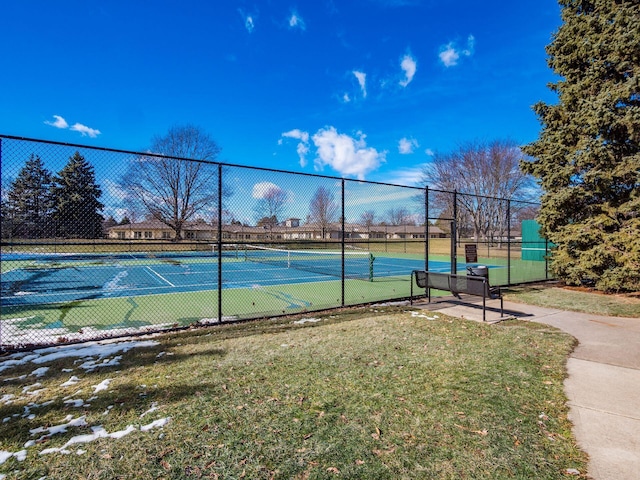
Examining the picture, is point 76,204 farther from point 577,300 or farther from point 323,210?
point 577,300

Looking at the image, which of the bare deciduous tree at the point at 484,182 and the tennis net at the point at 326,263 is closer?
the tennis net at the point at 326,263

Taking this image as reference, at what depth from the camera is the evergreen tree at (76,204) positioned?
533 cm

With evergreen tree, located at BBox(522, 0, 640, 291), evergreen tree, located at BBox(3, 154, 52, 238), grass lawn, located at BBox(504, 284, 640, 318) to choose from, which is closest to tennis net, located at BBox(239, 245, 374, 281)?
grass lawn, located at BBox(504, 284, 640, 318)

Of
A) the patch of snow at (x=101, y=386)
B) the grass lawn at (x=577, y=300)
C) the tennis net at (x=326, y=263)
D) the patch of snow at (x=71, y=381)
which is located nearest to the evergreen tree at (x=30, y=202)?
the patch of snow at (x=71, y=381)

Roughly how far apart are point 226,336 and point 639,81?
37.6 ft

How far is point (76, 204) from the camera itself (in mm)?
5645

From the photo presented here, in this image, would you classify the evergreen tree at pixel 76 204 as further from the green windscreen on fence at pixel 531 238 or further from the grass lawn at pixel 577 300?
the green windscreen on fence at pixel 531 238

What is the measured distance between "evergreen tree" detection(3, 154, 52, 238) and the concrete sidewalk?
690cm

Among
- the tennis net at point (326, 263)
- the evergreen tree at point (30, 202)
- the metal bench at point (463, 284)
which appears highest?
the evergreen tree at point (30, 202)

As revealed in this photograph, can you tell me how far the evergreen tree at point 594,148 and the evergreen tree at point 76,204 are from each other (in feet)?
39.4

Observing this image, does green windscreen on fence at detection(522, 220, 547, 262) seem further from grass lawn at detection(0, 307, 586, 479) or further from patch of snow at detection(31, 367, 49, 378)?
patch of snow at detection(31, 367, 49, 378)

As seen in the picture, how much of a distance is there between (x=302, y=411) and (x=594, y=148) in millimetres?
10597

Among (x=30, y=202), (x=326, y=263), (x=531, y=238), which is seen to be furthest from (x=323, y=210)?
(x=531, y=238)

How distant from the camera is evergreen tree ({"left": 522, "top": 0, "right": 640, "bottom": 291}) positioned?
864cm
